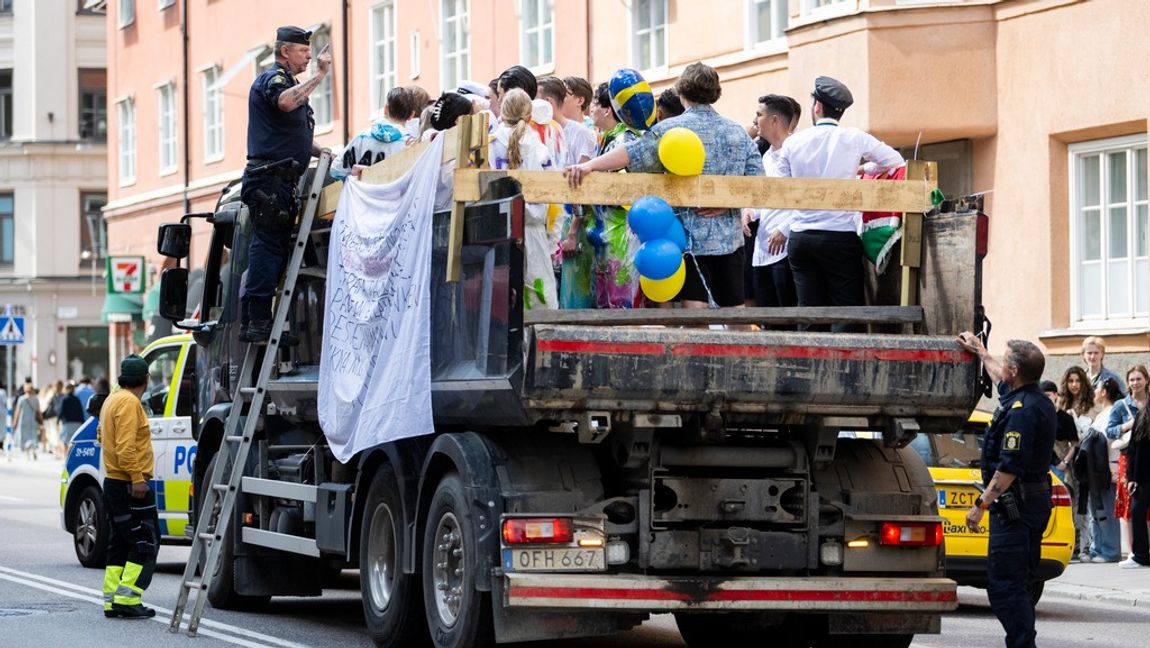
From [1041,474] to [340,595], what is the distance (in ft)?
21.9

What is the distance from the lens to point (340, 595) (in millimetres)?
15500

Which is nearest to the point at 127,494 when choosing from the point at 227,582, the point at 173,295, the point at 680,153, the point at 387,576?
the point at 227,582

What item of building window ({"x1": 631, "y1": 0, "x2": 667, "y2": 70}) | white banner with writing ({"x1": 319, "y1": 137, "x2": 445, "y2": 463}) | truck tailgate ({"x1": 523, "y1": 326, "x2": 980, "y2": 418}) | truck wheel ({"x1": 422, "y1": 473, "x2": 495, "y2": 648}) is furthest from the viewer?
building window ({"x1": 631, "y1": 0, "x2": 667, "y2": 70})

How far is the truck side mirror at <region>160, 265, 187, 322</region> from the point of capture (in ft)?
46.8

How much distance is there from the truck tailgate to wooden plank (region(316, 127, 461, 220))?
1.28 metres

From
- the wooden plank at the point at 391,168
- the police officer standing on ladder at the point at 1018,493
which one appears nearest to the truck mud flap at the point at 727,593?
the police officer standing on ladder at the point at 1018,493

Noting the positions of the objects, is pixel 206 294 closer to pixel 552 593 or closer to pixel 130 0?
pixel 552 593

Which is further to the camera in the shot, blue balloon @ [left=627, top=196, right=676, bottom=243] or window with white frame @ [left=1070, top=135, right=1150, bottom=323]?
window with white frame @ [left=1070, top=135, right=1150, bottom=323]

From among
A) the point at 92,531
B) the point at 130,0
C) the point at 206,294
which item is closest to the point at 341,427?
the point at 206,294

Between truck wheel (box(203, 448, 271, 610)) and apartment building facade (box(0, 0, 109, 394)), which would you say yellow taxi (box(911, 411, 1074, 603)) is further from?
apartment building facade (box(0, 0, 109, 394))

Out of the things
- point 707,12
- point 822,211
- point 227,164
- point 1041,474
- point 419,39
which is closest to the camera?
point 1041,474

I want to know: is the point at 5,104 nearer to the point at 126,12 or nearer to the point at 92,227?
the point at 92,227

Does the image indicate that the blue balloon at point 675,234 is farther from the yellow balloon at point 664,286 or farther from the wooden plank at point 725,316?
the wooden plank at point 725,316

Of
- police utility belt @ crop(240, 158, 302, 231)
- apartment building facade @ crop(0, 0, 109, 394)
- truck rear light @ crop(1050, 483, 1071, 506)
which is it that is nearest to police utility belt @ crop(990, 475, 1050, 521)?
truck rear light @ crop(1050, 483, 1071, 506)
